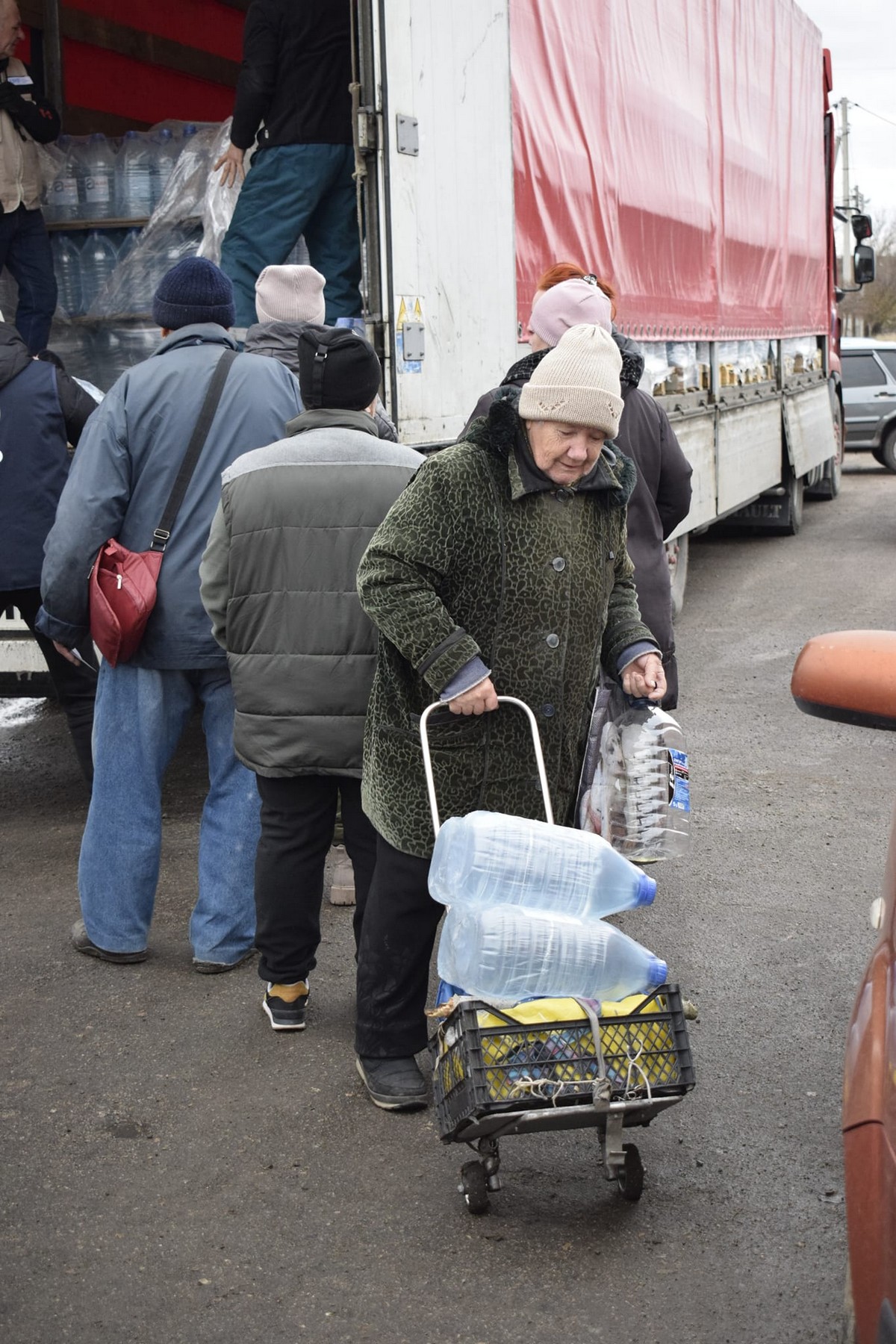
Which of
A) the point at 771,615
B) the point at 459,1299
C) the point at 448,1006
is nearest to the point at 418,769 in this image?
the point at 448,1006

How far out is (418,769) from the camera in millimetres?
3652

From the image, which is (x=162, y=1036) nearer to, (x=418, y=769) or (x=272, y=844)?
(x=272, y=844)

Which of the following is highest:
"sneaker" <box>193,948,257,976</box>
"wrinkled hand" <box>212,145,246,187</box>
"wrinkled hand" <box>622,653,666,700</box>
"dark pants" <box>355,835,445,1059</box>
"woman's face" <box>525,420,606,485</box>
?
"wrinkled hand" <box>212,145,246,187</box>

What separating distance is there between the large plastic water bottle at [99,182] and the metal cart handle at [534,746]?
5386mm

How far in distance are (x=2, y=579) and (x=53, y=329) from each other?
2.89m

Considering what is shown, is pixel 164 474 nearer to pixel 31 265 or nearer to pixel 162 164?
pixel 31 265

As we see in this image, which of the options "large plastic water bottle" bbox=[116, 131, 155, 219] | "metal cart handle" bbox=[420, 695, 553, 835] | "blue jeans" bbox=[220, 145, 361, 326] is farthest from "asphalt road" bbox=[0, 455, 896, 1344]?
"large plastic water bottle" bbox=[116, 131, 155, 219]

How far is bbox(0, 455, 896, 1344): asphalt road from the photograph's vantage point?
10.1 ft

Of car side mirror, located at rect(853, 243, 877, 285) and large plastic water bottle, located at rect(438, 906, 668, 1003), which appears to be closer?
large plastic water bottle, located at rect(438, 906, 668, 1003)

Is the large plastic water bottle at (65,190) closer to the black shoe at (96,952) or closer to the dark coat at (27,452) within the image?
the dark coat at (27,452)

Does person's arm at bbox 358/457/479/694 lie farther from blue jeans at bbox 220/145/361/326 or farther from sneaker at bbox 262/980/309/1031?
blue jeans at bbox 220/145/361/326

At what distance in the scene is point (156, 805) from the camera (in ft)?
16.0

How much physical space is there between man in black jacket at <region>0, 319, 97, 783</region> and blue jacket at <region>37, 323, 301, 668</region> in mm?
897

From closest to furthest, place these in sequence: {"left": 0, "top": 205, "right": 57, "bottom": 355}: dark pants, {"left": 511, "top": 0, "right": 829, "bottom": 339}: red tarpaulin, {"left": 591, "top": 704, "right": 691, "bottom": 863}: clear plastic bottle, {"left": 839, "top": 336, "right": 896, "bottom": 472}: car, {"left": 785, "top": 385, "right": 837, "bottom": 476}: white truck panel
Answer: {"left": 591, "top": 704, "right": 691, "bottom": 863}: clear plastic bottle → {"left": 511, "top": 0, "right": 829, "bottom": 339}: red tarpaulin → {"left": 0, "top": 205, "right": 57, "bottom": 355}: dark pants → {"left": 785, "top": 385, "right": 837, "bottom": 476}: white truck panel → {"left": 839, "top": 336, "right": 896, "bottom": 472}: car
